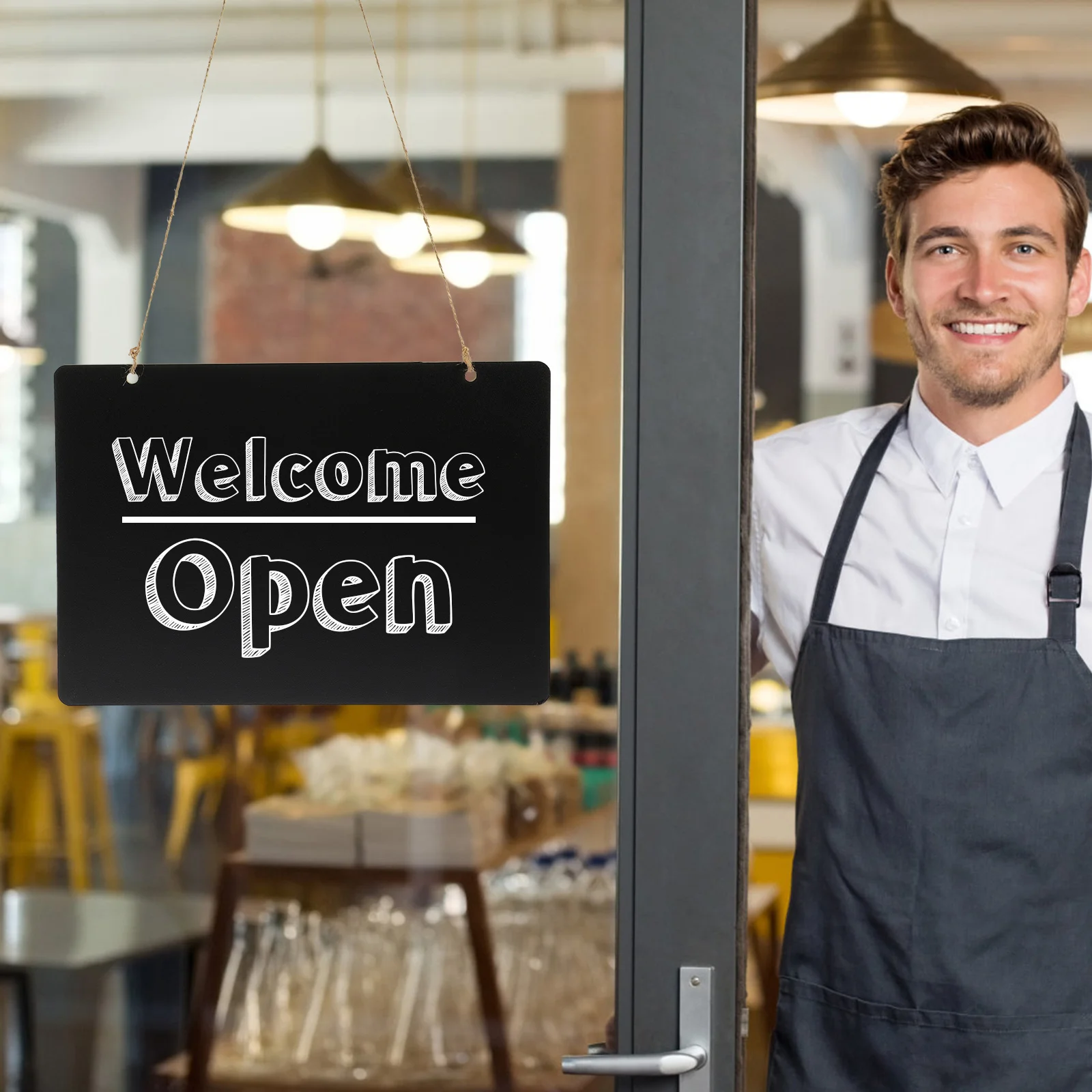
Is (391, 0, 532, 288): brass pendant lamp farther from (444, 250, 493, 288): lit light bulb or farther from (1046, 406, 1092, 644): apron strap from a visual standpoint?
(1046, 406, 1092, 644): apron strap

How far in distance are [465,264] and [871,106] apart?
1762 mm

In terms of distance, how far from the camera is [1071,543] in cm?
144

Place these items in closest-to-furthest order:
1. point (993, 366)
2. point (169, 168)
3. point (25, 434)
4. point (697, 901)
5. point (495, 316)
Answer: point (697, 901)
point (993, 366)
point (495, 316)
point (25, 434)
point (169, 168)

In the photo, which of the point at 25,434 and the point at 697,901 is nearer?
the point at 697,901

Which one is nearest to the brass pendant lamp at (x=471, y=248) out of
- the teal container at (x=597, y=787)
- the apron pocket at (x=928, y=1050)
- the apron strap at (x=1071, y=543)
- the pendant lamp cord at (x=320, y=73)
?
the pendant lamp cord at (x=320, y=73)

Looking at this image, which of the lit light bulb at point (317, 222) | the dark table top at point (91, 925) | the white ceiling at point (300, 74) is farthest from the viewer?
the dark table top at point (91, 925)

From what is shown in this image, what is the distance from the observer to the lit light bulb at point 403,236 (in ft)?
11.4

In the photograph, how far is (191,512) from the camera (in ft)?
4.36

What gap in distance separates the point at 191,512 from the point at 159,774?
2.60 m

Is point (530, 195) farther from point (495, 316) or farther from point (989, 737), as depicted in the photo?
point (989, 737)

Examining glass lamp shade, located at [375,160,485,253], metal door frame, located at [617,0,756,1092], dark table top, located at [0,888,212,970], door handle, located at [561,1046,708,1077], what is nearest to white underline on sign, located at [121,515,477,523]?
metal door frame, located at [617,0,756,1092]

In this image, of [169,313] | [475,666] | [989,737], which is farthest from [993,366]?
[169,313]

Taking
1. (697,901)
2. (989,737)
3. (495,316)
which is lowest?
(697,901)

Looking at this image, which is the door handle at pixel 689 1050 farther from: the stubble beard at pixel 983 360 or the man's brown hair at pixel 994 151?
the man's brown hair at pixel 994 151
